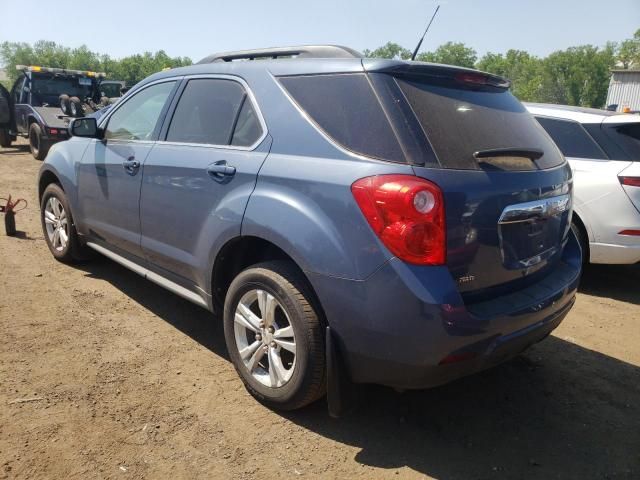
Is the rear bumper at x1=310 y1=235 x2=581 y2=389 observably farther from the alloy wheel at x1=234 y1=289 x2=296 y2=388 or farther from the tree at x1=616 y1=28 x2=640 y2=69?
the tree at x1=616 y1=28 x2=640 y2=69

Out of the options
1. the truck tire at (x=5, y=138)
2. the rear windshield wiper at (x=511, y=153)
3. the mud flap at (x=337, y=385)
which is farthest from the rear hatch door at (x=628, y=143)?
the truck tire at (x=5, y=138)

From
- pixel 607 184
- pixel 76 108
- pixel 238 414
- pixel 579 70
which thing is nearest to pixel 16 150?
pixel 76 108

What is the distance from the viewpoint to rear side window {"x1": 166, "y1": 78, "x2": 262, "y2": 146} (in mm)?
2969

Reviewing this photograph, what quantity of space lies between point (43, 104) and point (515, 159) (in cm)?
1300

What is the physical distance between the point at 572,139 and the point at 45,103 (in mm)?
12129

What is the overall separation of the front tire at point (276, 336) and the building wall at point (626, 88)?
38430mm

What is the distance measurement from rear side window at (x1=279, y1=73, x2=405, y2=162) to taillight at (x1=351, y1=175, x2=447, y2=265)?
150 millimetres

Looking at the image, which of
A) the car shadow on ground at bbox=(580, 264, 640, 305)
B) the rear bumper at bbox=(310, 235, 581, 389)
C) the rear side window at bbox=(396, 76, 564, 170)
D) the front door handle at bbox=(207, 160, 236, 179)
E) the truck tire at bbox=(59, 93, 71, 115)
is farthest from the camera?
the truck tire at bbox=(59, 93, 71, 115)

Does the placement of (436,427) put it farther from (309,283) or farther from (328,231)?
(328,231)

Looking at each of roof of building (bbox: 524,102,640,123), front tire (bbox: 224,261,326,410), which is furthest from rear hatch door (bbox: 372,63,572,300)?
roof of building (bbox: 524,102,640,123)

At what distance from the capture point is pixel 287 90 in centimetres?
279

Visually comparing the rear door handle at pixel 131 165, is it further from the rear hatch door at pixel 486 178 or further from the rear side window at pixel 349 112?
the rear hatch door at pixel 486 178

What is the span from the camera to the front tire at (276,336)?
2.50 meters

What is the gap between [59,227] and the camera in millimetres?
4871
